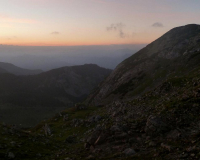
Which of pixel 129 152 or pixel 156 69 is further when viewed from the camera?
pixel 156 69

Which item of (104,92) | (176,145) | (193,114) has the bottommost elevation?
(104,92)

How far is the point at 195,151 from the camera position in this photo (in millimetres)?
12969

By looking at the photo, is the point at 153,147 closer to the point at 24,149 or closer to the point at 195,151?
the point at 195,151

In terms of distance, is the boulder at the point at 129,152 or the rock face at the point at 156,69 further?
the rock face at the point at 156,69

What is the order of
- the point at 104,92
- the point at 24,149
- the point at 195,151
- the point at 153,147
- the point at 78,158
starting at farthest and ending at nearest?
the point at 104,92, the point at 24,149, the point at 78,158, the point at 153,147, the point at 195,151

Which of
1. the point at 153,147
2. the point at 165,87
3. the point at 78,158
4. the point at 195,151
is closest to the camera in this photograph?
the point at 195,151

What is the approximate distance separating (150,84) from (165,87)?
153ft

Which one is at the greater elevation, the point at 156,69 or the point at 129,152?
the point at 156,69

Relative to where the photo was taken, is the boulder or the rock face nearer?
the boulder

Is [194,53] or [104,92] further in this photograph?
[104,92]

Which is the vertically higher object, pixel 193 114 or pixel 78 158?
pixel 193 114

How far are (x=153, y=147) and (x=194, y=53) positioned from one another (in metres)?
87.9

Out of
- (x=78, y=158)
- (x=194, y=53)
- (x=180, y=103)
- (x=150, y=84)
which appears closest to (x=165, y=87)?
(x=180, y=103)

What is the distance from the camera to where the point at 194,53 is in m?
89.9
